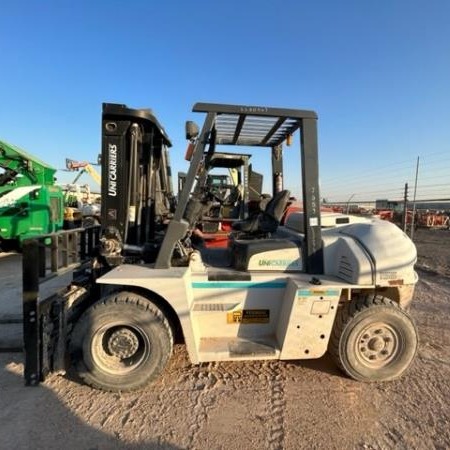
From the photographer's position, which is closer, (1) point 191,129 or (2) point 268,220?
(1) point 191,129

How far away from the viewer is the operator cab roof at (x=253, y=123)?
3623 millimetres

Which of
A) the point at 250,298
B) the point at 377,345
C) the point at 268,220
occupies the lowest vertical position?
the point at 377,345

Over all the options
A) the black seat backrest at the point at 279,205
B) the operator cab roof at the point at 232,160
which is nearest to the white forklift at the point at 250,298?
the black seat backrest at the point at 279,205

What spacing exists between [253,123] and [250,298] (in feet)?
6.25

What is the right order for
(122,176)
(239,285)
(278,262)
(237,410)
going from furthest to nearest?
1. (122,176)
2. (278,262)
3. (239,285)
4. (237,410)

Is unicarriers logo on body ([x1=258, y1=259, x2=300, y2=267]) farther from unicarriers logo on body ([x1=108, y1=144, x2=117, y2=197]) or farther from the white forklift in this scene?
unicarriers logo on body ([x1=108, y1=144, x2=117, y2=197])

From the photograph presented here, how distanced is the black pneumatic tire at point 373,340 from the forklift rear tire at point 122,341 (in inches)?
68.6

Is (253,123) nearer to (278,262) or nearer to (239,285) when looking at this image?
(278,262)

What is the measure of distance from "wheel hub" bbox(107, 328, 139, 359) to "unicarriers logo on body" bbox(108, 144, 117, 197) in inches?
60.8

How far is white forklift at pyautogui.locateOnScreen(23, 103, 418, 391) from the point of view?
3543 millimetres

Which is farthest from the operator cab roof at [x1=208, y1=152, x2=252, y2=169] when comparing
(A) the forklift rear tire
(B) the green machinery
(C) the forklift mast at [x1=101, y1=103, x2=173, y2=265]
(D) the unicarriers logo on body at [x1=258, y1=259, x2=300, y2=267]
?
(B) the green machinery

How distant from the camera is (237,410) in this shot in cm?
327

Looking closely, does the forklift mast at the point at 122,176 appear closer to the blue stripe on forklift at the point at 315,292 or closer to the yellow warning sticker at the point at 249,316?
the yellow warning sticker at the point at 249,316

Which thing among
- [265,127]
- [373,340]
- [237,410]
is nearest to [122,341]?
[237,410]
